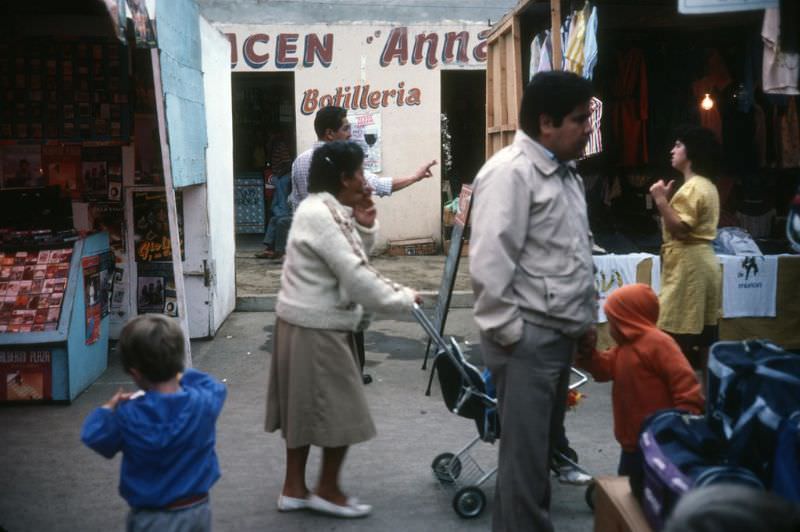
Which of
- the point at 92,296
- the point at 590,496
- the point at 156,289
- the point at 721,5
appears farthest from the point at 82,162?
the point at 721,5

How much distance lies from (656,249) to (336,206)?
470 centimetres

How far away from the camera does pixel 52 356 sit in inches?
234

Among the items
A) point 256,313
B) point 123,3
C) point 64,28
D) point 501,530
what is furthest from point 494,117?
point 501,530

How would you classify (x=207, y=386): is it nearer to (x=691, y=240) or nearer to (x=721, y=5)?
(x=721, y=5)

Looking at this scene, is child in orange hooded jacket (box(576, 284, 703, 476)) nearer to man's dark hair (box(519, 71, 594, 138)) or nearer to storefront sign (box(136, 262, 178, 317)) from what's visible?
man's dark hair (box(519, 71, 594, 138))

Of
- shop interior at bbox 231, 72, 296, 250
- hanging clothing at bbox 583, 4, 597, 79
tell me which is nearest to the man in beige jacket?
hanging clothing at bbox 583, 4, 597, 79

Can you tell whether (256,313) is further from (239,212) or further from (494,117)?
(239,212)

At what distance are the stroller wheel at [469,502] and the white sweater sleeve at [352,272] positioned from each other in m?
1.02

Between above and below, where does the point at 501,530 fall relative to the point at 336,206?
below

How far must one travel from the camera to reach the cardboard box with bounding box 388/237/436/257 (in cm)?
1286

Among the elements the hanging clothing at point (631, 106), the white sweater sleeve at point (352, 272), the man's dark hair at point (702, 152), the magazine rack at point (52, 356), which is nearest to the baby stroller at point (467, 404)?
the white sweater sleeve at point (352, 272)

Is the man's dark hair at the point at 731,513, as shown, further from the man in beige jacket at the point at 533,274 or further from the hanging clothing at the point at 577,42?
the hanging clothing at the point at 577,42

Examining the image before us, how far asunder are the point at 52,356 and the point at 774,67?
498 cm

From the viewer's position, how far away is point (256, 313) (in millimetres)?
9227
